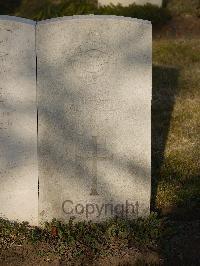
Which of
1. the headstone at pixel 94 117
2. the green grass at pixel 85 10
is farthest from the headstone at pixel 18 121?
the green grass at pixel 85 10

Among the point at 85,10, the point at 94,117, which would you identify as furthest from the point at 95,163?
the point at 85,10

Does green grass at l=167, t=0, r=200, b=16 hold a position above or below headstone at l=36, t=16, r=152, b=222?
above

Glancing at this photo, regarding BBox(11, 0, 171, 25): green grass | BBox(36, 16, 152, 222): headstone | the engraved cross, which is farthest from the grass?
BBox(11, 0, 171, 25): green grass

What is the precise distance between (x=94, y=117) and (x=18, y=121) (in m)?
0.66

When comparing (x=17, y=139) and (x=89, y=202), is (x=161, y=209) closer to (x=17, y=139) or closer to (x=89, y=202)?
(x=89, y=202)

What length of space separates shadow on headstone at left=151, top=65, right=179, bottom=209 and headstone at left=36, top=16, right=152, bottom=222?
2.14 ft

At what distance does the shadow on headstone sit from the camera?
6348mm

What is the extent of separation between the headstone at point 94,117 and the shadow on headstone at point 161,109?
2.14 feet

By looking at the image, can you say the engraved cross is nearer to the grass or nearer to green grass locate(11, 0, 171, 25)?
the grass

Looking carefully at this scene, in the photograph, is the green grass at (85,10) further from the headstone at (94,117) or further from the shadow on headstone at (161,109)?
the headstone at (94,117)

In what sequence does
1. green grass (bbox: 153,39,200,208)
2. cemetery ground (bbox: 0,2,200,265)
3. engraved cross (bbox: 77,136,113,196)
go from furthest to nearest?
1. green grass (bbox: 153,39,200,208)
2. engraved cross (bbox: 77,136,113,196)
3. cemetery ground (bbox: 0,2,200,265)

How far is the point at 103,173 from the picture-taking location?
16.3ft

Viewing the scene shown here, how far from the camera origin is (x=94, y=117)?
4809mm

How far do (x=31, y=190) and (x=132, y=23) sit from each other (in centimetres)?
171
